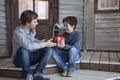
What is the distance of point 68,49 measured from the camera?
3.67 metres

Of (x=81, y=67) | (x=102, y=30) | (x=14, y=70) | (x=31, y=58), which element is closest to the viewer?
(x=31, y=58)

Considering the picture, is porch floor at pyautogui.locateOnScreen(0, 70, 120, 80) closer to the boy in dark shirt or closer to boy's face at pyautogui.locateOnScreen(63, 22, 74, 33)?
the boy in dark shirt

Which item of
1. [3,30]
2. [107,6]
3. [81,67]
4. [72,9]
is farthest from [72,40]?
[107,6]

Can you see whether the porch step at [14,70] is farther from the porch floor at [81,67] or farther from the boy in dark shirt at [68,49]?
the boy in dark shirt at [68,49]

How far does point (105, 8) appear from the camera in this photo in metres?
5.32

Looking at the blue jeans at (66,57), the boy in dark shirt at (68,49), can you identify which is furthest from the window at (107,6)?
the blue jeans at (66,57)

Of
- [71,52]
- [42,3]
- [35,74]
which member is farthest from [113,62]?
[42,3]

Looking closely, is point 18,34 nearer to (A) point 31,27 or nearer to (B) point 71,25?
(A) point 31,27

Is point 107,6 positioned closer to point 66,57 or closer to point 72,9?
point 72,9

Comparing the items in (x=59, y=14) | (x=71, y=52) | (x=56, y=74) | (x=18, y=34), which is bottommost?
(x=56, y=74)

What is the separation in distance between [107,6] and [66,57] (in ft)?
6.84

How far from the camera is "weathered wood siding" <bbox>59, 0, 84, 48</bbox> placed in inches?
200

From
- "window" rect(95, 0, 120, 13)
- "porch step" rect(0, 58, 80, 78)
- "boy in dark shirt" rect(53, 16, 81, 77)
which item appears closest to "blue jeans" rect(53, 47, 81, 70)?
"boy in dark shirt" rect(53, 16, 81, 77)

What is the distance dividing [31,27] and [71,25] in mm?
640
